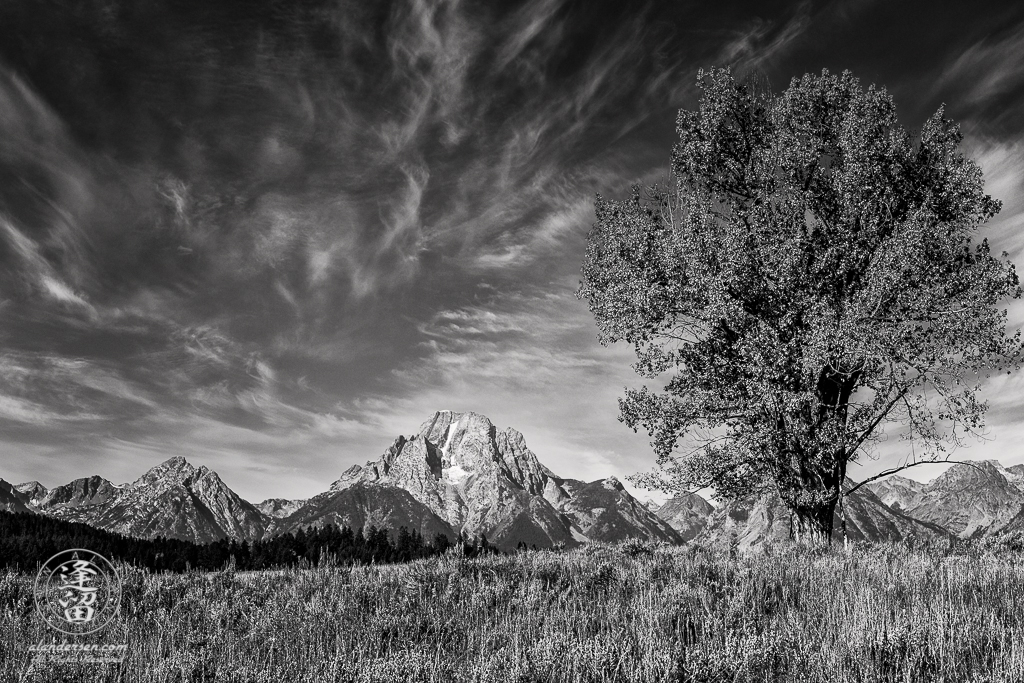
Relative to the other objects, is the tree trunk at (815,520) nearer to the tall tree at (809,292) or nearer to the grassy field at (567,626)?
the tall tree at (809,292)

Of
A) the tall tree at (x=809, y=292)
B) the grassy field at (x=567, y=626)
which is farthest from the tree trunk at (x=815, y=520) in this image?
the grassy field at (x=567, y=626)

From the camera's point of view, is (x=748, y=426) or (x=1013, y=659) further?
(x=748, y=426)

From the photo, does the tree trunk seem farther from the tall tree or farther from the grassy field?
the grassy field

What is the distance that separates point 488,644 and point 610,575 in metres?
4.58

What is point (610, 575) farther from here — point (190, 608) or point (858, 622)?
point (190, 608)

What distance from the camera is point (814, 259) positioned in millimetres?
18953

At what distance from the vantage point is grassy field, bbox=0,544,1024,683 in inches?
179

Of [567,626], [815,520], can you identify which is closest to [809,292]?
[815,520]

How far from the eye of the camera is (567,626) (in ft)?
19.7

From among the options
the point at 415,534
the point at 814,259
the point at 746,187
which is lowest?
the point at 415,534

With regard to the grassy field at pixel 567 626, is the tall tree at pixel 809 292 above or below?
above

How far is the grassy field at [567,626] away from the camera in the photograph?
4.55 m

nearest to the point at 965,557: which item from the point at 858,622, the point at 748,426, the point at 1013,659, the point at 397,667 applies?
the point at 748,426

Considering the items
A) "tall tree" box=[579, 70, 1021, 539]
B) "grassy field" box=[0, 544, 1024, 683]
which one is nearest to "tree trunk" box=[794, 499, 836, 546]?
"tall tree" box=[579, 70, 1021, 539]
